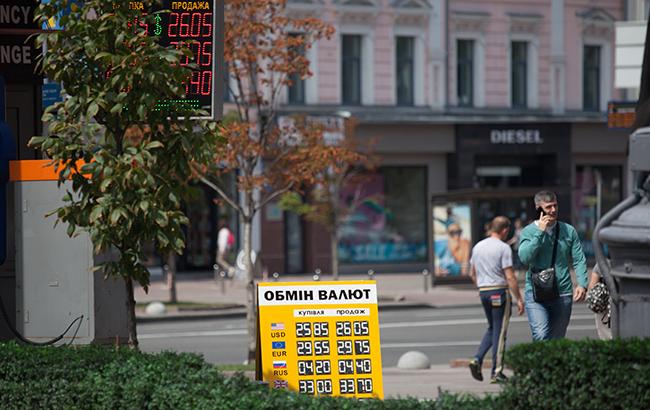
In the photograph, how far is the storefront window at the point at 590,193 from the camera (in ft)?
141

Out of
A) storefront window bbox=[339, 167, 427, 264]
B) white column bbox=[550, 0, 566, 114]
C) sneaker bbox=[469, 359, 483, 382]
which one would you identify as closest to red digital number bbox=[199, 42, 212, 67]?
sneaker bbox=[469, 359, 483, 382]

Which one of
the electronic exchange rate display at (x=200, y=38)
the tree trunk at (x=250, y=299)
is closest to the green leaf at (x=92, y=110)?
the electronic exchange rate display at (x=200, y=38)

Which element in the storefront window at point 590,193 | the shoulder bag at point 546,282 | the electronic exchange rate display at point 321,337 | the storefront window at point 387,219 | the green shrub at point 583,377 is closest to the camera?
the green shrub at point 583,377

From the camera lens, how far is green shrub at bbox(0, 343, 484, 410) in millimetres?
7262

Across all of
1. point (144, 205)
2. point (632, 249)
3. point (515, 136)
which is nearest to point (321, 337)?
point (144, 205)

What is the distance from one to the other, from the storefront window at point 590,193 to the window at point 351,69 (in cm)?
832

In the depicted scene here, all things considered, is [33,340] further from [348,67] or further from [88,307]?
[348,67]

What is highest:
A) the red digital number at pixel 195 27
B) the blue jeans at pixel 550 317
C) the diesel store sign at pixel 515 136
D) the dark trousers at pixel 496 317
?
the red digital number at pixel 195 27

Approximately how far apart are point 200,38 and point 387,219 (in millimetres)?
29960

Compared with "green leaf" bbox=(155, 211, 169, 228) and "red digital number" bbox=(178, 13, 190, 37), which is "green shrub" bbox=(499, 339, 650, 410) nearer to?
"green leaf" bbox=(155, 211, 169, 228)

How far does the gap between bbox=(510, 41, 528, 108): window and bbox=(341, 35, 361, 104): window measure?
5699 mm

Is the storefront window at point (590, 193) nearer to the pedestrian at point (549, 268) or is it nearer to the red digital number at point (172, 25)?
the pedestrian at point (549, 268)

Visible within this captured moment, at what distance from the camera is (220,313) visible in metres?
28.0

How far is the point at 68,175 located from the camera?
9.72 metres
